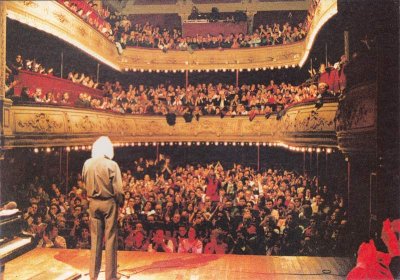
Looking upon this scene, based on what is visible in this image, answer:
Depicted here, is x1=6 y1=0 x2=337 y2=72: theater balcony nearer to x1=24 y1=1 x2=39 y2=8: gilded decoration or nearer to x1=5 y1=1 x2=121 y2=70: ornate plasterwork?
x1=5 y1=1 x2=121 y2=70: ornate plasterwork

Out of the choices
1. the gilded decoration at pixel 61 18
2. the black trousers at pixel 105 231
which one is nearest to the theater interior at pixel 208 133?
the gilded decoration at pixel 61 18

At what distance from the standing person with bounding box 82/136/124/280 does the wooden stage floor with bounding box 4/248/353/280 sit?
1.46 ft

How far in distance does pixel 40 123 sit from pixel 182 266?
206 inches

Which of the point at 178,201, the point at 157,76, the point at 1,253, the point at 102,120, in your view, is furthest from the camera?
the point at 157,76

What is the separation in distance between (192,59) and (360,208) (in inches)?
444

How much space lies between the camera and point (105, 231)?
182 inches

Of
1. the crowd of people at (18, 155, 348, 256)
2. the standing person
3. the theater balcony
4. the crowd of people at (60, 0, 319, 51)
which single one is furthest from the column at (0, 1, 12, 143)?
the crowd of people at (60, 0, 319, 51)

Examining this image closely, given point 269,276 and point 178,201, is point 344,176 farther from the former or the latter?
point 269,276

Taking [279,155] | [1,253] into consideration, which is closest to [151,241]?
[1,253]

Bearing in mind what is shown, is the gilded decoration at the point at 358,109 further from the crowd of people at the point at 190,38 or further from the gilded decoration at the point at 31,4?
the crowd of people at the point at 190,38

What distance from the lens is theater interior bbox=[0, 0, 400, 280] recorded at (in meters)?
5.26

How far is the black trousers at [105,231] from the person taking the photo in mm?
4586

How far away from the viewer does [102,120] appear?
1236 centimetres

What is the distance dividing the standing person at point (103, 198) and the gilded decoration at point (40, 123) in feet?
14.5
